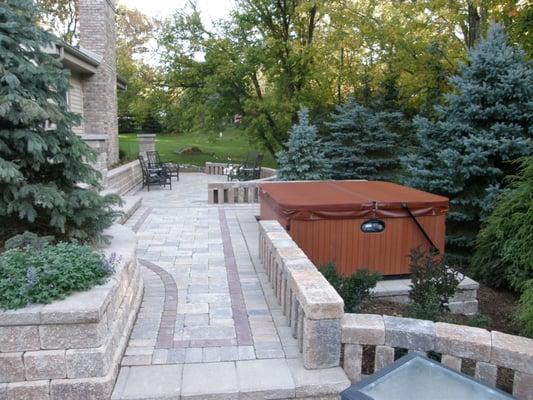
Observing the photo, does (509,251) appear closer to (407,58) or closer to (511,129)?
(511,129)

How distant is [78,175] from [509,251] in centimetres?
455

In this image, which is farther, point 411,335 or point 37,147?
point 37,147

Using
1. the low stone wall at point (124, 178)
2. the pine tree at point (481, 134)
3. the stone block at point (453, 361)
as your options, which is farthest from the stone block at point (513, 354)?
the low stone wall at point (124, 178)

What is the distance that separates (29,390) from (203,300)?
1.65 metres

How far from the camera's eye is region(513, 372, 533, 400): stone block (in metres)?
2.41

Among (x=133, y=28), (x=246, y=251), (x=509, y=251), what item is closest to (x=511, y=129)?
(x=509, y=251)

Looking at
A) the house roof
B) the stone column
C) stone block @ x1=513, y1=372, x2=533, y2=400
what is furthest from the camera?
the stone column

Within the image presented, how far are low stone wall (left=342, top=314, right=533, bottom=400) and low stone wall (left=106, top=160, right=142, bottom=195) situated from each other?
6.67 metres

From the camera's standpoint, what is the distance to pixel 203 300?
12.6 feet

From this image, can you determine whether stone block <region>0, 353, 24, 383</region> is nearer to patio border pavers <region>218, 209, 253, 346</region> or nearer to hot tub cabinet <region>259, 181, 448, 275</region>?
patio border pavers <region>218, 209, 253, 346</region>

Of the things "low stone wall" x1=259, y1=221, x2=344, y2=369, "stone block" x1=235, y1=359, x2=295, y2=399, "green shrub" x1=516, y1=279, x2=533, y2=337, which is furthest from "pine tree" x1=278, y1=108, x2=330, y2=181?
"stone block" x1=235, y1=359, x2=295, y2=399

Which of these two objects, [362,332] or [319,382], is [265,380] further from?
[362,332]

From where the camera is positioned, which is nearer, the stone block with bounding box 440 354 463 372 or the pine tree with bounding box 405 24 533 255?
the stone block with bounding box 440 354 463 372

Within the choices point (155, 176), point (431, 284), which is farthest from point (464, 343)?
point (155, 176)
